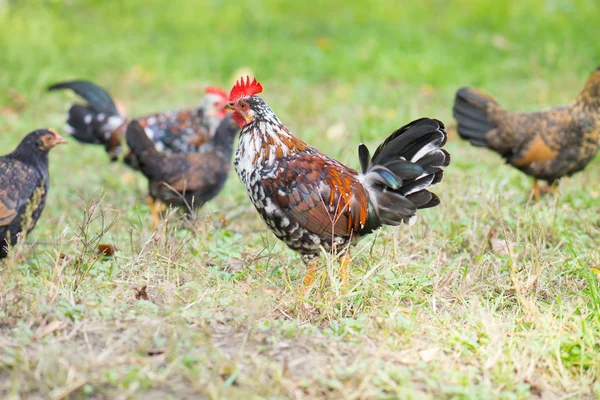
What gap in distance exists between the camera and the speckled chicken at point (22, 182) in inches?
173

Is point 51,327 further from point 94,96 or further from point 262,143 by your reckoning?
point 94,96

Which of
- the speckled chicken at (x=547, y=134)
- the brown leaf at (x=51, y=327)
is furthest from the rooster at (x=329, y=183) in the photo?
the speckled chicken at (x=547, y=134)

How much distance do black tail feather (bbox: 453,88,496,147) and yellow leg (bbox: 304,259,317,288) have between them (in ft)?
8.34

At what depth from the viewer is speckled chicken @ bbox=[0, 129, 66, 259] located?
4406mm

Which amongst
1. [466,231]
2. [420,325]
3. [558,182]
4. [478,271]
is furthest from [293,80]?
[420,325]

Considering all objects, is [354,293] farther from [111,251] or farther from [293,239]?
[111,251]

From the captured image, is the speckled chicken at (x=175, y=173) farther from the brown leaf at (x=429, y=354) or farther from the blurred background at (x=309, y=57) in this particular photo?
the brown leaf at (x=429, y=354)

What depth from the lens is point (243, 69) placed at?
991 cm

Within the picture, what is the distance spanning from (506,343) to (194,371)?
4.68ft

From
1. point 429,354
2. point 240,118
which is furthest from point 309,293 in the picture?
point 240,118

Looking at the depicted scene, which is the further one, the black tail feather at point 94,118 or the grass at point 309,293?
the black tail feather at point 94,118

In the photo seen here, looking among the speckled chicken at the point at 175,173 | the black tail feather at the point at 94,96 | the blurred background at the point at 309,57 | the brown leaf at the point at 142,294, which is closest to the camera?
the brown leaf at the point at 142,294

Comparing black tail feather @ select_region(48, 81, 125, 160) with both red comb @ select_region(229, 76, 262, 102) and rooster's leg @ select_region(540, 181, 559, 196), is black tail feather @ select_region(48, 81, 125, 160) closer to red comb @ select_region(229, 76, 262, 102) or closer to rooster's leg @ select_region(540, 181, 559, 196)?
red comb @ select_region(229, 76, 262, 102)

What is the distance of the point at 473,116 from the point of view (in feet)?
19.7
